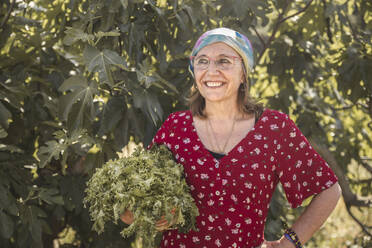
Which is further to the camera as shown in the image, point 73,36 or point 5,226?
point 5,226

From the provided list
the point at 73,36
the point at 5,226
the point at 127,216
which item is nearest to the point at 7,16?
the point at 73,36

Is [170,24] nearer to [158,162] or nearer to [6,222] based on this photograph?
[158,162]

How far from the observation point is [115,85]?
2.27 meters

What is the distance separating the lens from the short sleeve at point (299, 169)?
1819 millimetres

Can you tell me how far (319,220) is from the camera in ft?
6.01

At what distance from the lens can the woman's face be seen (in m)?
1.86

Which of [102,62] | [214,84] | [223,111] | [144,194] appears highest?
[102,62]

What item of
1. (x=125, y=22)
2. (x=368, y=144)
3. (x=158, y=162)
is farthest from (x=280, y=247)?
(x=368, y=144)

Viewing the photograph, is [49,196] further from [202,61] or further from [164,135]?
[202,61]

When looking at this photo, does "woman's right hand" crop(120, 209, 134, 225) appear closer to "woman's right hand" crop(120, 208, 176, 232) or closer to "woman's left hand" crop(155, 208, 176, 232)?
"woman's right hand" crop(120, 208, 176, 232)

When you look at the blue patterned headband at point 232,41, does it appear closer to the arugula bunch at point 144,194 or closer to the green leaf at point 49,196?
the arugula bunch at point 144,194

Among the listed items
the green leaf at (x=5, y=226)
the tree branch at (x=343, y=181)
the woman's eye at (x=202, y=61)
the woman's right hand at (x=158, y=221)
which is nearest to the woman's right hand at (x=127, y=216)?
the woman's right hand at (x=158, y=221)

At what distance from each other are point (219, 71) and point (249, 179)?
1.50 ft

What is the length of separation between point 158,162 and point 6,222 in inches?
51.7
